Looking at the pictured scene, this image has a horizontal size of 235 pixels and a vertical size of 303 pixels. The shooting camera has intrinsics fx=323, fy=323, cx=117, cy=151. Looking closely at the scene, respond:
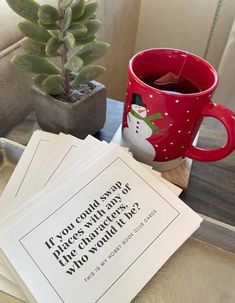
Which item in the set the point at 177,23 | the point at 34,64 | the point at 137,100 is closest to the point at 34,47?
the point at 34,64

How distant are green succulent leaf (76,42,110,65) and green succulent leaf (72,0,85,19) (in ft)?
0.14

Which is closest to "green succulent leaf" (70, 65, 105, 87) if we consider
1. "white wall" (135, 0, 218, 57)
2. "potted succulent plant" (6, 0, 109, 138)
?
"potted succulent plant" (6, 0, 109, 138)

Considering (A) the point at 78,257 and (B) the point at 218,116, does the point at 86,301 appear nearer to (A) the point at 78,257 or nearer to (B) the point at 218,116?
(A) the point at 78,257

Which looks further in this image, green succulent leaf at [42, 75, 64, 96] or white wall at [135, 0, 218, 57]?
white wall at [135, 0, 218, 57]

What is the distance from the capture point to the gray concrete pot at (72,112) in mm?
467

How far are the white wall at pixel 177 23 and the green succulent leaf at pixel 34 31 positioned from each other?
2.16 ft

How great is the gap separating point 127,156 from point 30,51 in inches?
7.6

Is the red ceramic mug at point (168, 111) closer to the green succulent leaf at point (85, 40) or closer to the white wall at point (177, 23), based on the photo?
the green succulent leaf at point (85, 40)

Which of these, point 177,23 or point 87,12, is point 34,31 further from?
point 177,23

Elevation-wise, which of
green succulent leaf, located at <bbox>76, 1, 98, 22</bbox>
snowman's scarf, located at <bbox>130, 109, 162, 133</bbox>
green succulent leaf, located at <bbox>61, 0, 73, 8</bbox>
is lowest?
snowman's scarf, located at <bbox>130, 109, 162, 133</bbox>

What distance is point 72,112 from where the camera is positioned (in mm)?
462

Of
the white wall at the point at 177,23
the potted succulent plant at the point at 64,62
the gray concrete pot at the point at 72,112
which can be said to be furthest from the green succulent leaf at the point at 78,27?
the white wall at the point at 177,23

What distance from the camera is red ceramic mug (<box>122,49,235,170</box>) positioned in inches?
16.3

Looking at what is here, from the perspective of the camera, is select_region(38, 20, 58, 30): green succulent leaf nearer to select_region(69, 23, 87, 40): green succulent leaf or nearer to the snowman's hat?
select_region(69, 23, 87, 40): green succulent leaf
